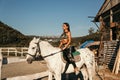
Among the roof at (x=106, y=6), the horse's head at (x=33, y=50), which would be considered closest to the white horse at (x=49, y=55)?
the horse's head at (x=33, y=50)

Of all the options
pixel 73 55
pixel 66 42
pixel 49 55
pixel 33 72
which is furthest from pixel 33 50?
pixel 33 72

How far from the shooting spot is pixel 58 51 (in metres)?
8.32

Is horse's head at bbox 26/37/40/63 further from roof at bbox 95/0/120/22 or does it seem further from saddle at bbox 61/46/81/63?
roof at bbox 95/0/120/22

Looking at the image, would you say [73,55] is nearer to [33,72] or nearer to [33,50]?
[33,50]

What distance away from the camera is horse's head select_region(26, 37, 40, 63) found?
7746 mm

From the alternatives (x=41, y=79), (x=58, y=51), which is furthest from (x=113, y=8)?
(x=58, y=51)

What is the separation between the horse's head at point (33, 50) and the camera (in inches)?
305

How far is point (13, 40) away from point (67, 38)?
3997 centimetres

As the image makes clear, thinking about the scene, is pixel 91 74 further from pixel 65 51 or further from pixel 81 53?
pixel 65 51

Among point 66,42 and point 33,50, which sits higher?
point 66,42

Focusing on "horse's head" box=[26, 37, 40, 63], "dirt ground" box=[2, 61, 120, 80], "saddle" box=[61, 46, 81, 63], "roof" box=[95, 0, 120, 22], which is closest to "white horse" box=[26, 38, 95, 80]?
"horse's head" box=[26, 37, 40, 63]

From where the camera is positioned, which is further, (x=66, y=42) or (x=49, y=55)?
(x=66, y=42)

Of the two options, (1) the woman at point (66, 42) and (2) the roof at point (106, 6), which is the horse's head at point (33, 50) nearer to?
(1) the woman at point (66, 42)

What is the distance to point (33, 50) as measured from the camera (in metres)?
7.82
